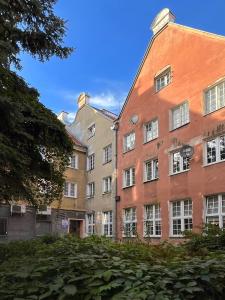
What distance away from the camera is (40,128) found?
10.7 m

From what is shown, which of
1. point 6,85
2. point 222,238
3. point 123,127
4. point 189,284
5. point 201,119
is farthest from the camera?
point 123,127

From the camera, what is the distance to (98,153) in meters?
37.1

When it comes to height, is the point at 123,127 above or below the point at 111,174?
above

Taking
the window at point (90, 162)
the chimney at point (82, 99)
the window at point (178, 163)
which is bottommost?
the window at point (178, 163)

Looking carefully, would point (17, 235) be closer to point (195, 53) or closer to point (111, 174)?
point (111, 174)

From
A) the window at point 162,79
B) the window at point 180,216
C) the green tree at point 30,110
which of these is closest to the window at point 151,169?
the window at point 180,216

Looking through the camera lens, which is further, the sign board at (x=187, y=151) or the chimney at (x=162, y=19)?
the chimney at (x=162, y=19)

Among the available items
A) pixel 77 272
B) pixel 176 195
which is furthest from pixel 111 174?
pixel 77 272

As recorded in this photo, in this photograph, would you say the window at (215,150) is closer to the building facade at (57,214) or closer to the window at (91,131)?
the building facade at (57,214)

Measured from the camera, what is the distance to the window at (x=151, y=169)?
2748 cm

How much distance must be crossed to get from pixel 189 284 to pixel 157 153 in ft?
77.0

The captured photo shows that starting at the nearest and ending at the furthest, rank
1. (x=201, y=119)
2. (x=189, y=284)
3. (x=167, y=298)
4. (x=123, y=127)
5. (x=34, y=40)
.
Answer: (x=167, y=298) < (x=189, y=284) < (x=34, y=40) < (x=201, y=119) < (x=123, y=127)

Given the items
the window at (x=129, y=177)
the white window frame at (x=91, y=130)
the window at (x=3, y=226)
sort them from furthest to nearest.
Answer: the white window frame at (x=91, y=130) < the window at (x=3, y=226) < the window at (x=129, y=177)

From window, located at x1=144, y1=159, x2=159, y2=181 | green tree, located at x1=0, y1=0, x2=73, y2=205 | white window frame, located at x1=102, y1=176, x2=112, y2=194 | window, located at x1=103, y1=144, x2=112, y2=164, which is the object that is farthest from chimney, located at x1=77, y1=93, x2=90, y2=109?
green tree, located at x1=0, y1=0, x2=73, y2=205
